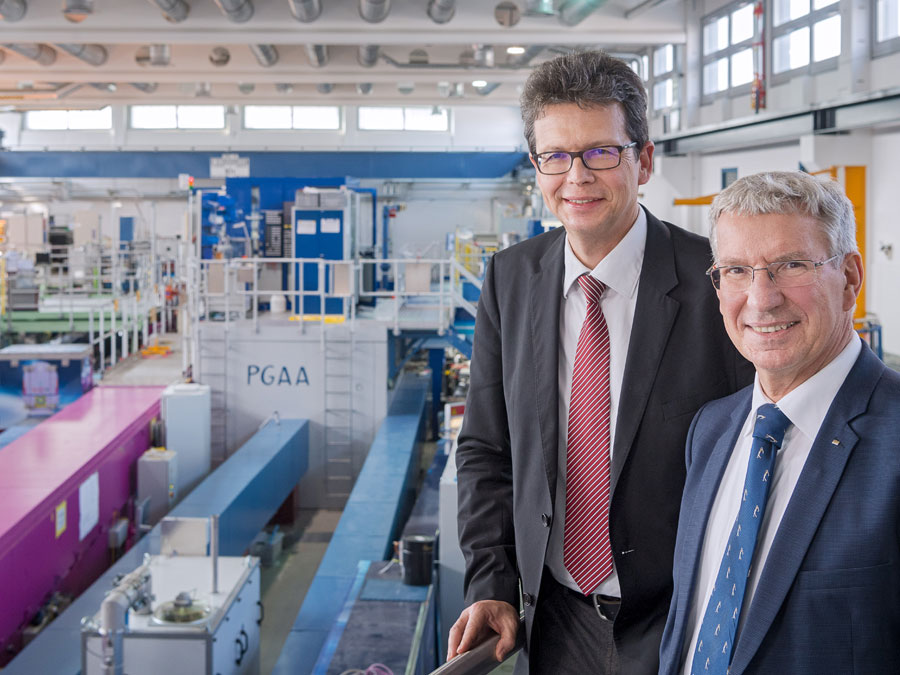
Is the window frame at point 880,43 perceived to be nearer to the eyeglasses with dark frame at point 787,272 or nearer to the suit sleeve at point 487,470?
→ the suit sleeve at point 487,470

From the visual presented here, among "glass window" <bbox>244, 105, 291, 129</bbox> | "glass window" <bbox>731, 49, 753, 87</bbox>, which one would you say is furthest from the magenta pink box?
"glass window" <bbox>244, 105, 291, 129</bbox>

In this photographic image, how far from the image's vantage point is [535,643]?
4.89 feet

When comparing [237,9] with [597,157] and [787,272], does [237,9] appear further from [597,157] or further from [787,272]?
[787,272]

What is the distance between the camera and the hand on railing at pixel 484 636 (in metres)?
1.32

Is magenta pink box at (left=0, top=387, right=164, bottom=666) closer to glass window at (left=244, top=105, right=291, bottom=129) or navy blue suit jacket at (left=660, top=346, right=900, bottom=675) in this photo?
navy blue suit jacket at (left=660, top=346, right=900, bottom=675)

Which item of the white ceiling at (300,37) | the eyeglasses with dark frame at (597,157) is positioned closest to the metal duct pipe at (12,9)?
the white ceiling at (300,37)

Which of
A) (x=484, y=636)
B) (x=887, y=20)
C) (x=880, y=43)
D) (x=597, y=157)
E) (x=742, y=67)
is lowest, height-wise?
(x=484, y=636)

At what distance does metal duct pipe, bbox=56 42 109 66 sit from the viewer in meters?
10.1

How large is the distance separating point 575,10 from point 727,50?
100 inches

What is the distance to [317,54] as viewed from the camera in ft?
35.1


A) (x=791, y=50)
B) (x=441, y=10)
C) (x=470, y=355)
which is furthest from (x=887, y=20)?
(x=470, y=355)

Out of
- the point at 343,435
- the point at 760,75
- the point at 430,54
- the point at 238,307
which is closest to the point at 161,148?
the point at 430,54

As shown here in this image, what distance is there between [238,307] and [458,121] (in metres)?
10.9

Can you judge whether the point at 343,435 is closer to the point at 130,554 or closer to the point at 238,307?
the point at 238,307
